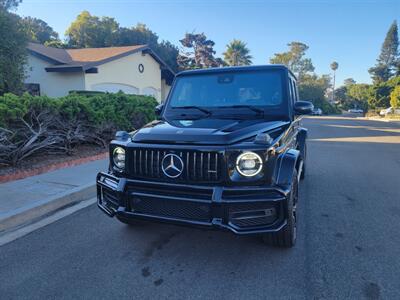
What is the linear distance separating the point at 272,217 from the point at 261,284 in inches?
23.6

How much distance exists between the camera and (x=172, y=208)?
292 centimetres

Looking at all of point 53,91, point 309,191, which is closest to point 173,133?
point 309,191

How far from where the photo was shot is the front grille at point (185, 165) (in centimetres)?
282

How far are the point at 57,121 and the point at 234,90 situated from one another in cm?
480

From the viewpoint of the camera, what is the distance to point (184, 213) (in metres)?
2.88

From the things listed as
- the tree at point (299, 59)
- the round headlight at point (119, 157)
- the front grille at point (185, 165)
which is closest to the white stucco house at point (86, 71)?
the round headlight at point (119, 157)

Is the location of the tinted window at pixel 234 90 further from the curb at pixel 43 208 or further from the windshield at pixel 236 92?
the curb at pixel 43 208

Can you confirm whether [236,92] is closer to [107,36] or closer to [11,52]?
[11,52]

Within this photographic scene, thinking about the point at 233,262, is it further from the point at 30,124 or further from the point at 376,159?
the point at 376,159

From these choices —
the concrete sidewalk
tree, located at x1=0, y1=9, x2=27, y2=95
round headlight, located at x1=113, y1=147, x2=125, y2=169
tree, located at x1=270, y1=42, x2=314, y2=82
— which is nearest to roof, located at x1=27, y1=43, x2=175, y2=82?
tree, located at x1=0, y1=9, x2=27, y2=95

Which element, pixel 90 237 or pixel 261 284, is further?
pixel 90 237

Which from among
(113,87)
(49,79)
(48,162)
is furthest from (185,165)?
(49,79)

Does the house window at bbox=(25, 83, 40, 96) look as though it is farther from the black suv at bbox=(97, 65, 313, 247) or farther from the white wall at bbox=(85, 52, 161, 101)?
the black suv at bbox=(97, 65, 313, 247)

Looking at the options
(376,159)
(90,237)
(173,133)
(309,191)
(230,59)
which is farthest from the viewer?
(230,59)
